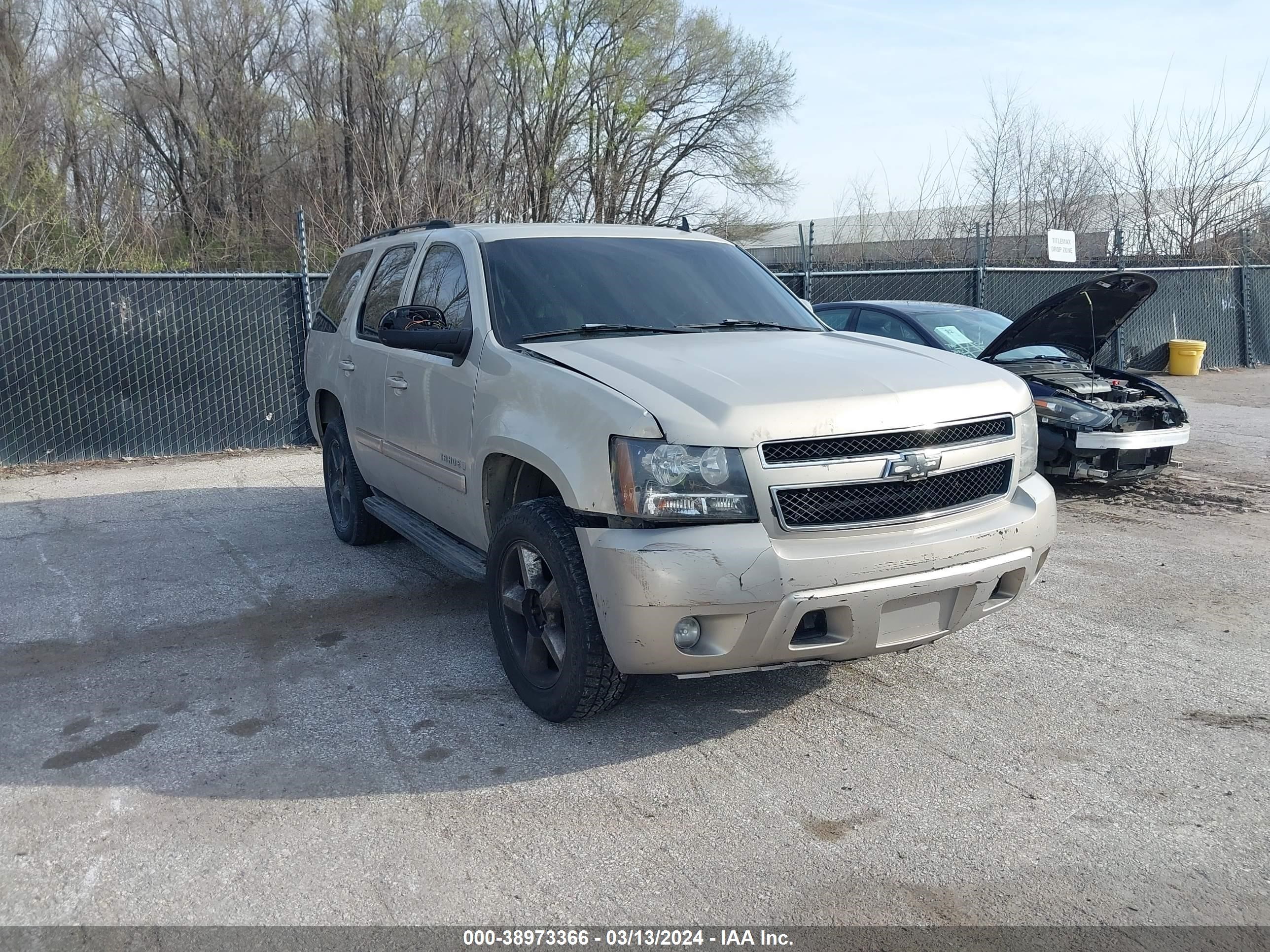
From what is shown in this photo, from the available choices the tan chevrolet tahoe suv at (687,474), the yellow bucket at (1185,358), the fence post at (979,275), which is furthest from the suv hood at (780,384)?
the yellow bucket at (1185,358)

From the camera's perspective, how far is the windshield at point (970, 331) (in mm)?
8734

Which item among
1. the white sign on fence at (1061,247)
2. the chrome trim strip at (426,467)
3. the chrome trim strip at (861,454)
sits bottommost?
the chrome trim strip at (426,467)

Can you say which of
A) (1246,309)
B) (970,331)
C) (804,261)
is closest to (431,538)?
(970,331)

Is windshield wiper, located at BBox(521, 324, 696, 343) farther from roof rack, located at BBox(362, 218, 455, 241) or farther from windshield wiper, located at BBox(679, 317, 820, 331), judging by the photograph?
roof rack, located at BBox(362, 218, 455, 241)

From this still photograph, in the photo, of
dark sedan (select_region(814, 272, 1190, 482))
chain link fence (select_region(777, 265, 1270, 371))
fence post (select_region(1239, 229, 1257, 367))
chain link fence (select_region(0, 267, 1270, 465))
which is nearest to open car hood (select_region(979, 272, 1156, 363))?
dark sedan (select_region(814, 272, 1190, 482))

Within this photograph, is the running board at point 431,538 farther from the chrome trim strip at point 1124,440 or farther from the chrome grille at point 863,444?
the chrome trim strip at point 1124,440

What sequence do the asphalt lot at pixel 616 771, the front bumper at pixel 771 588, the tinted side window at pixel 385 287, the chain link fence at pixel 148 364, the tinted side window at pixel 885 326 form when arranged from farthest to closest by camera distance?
the chain link fence at pixel 148 364 → the tinted side window at pixel 885 326 → the tinted side window at pixel 385 287 → the front bumper at pixel 771 588 → the asphalt lot at pixel 616 771

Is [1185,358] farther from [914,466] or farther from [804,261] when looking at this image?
[914,466]

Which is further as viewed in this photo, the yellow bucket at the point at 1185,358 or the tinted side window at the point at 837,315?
the yellow bucket at the point at 1185,358

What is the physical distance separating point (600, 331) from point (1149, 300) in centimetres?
1471

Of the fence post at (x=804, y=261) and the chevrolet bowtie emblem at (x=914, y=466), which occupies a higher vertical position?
the fence post at (x=804, y=261)

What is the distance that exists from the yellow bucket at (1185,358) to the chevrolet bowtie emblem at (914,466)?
15469mm

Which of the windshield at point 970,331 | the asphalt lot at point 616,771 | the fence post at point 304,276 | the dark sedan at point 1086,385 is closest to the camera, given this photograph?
the asphalt lot at point 616,771

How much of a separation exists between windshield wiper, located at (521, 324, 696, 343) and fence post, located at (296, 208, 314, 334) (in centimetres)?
709
